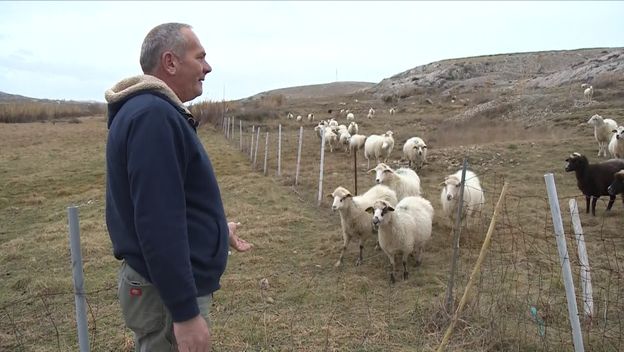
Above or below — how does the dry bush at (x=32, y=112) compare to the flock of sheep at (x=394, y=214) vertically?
above

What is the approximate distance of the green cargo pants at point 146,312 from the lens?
188 centimetres

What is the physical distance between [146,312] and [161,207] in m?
0.54

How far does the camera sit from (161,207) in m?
1.63

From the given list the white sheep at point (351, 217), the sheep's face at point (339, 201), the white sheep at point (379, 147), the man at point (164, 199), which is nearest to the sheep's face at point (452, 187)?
the white sheep at point (351, 217)

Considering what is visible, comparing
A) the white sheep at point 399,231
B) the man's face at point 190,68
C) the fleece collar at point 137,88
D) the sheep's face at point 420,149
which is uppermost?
the man's face at point 190,68

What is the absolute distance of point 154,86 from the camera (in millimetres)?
1825

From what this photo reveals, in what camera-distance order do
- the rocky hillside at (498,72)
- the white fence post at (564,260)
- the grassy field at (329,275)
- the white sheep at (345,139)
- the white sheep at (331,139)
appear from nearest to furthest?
the white fence post at (564,260) < the grassy field at (329,275) < the white sheep at (345,139) < the white sheep at (331,139) < the rocky hillside at (498,72)

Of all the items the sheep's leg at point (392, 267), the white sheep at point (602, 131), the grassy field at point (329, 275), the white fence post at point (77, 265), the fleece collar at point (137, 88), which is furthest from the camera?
the white sheep at point (602, 131)

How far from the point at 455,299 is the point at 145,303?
4087 mm

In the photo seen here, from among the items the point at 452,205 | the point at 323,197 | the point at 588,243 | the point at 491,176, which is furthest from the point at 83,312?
the point at 491,176

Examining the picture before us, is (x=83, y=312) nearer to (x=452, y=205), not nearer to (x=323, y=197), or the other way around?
(x=452, y=205)

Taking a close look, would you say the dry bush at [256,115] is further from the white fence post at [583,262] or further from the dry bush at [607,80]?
the white fence post at [583,262]

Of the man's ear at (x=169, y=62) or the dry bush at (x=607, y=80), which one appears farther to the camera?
the dry bush at (x=607, y=80)

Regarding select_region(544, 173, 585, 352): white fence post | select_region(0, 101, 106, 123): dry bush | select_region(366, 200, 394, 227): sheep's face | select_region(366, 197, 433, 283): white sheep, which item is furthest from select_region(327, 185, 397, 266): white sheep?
select_region(0, 101, 106, 123): dry bush
